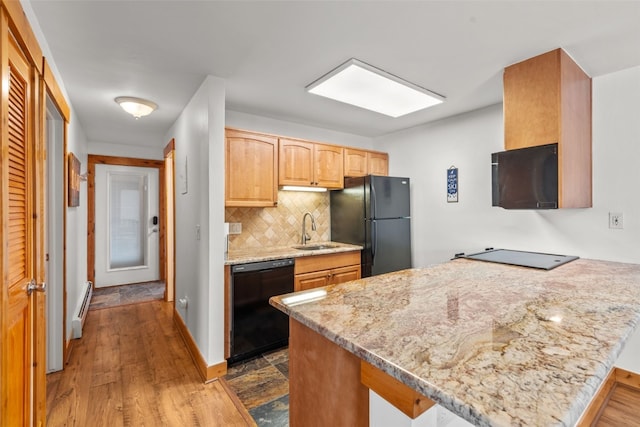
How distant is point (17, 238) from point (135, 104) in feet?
6.04

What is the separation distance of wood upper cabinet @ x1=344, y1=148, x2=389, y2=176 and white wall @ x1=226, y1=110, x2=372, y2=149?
0.42m

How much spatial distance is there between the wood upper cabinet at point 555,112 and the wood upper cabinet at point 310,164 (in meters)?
1.77

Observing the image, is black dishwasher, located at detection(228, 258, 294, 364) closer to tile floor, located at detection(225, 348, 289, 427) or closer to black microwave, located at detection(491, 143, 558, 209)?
tile floor, located at detection(225, 348, 289, 427)

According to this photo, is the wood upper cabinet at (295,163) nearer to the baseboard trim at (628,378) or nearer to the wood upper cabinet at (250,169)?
the wood upper cabinet at (250,169)

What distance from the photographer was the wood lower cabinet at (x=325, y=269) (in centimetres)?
288

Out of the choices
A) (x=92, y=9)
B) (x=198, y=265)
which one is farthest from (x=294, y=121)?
(x=92, y=9)

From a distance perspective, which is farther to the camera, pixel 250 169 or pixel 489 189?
pixel 489 189

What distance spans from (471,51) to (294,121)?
6.76ft

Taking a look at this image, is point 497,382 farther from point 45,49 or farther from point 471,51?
point 45,49

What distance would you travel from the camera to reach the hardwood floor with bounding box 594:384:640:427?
1.80 meters

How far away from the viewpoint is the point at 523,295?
1353mm

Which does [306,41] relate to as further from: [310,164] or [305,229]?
[305,229]

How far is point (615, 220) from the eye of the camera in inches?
88.5

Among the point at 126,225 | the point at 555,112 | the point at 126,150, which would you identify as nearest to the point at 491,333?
the point at 555,112
